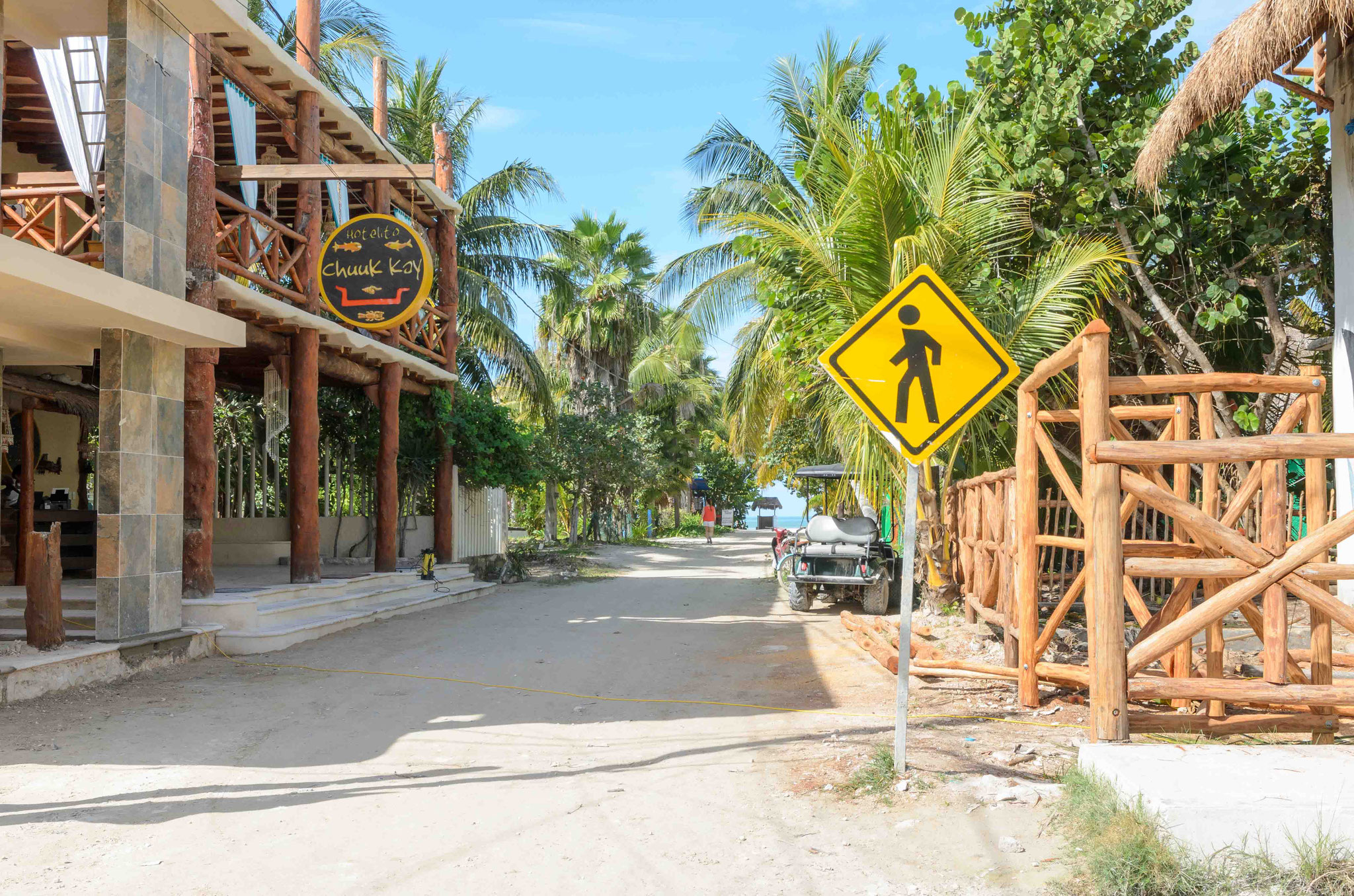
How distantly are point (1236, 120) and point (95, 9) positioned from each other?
1267 cm

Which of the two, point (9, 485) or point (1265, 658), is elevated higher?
point (9, 485)

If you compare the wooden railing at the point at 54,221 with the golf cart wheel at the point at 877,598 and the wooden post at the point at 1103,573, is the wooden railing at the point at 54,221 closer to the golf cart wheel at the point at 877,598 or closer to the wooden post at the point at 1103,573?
the wooden post at the point at 1103,573

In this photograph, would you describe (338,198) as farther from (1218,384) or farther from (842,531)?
(1218,384)

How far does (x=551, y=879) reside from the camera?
158 inches

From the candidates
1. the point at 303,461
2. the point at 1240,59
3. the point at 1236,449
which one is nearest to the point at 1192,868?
the point at 1236,449

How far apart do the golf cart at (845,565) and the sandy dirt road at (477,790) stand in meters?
3.92

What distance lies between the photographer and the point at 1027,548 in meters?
6.57

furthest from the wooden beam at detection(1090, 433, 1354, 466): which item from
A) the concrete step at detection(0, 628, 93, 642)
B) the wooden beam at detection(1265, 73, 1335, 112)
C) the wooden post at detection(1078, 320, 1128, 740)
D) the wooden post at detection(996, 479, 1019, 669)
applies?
the concrete step at detection(0, 628, 93, 642)

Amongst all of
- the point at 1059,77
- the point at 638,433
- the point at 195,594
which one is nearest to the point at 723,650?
the point at 195,594

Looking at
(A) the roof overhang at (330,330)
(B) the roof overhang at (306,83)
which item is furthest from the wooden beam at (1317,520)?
(B) the roof overhang at (306,83)

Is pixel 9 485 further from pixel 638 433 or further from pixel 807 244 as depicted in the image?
pixel 638 433

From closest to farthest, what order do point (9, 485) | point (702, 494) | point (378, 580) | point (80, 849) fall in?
point (80, 849) < point (9, 485) < point (378, 580) < point (702, 494)

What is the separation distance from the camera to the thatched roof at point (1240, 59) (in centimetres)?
870

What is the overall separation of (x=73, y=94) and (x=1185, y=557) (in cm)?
1233
